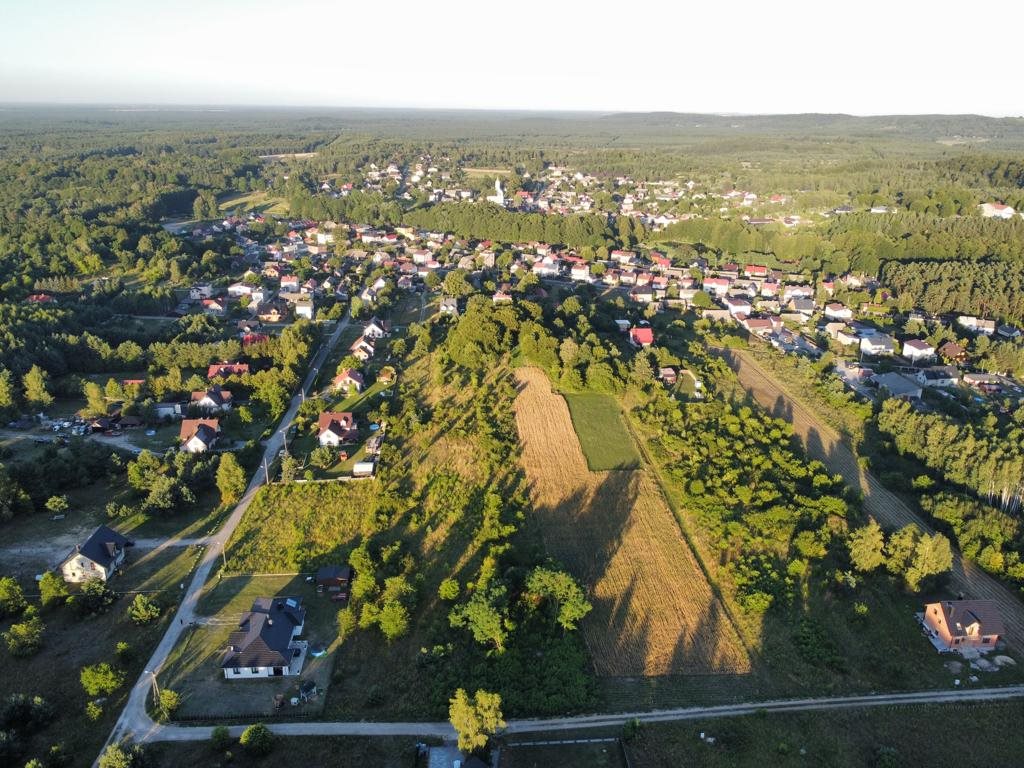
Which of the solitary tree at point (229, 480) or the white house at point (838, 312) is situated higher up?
the white house at point (838, 312)

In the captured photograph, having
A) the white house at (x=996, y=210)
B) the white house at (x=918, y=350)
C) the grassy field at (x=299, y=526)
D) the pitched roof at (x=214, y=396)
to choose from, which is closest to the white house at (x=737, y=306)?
the white house at (x=918, y=350)

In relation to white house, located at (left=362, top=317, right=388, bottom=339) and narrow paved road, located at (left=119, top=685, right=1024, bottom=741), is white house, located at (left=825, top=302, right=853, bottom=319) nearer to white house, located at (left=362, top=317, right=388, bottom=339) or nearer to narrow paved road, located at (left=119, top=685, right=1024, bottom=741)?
white house, located at (left=362, top=317, right=388, bottom=339)

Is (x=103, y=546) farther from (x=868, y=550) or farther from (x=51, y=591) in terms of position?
(x=868, y=550)

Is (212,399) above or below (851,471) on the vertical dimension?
above

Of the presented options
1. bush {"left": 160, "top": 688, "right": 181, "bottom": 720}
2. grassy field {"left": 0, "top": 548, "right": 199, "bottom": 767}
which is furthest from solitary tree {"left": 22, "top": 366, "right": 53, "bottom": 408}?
bush {"left": 160, "top": 688, "right": 181, "bottom": 720}

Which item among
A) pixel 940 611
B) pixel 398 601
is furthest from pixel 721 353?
pixel 398 601

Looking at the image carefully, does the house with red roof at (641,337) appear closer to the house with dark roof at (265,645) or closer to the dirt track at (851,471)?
the dirt track at (851,471)

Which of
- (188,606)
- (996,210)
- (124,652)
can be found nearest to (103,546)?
(188,606)
